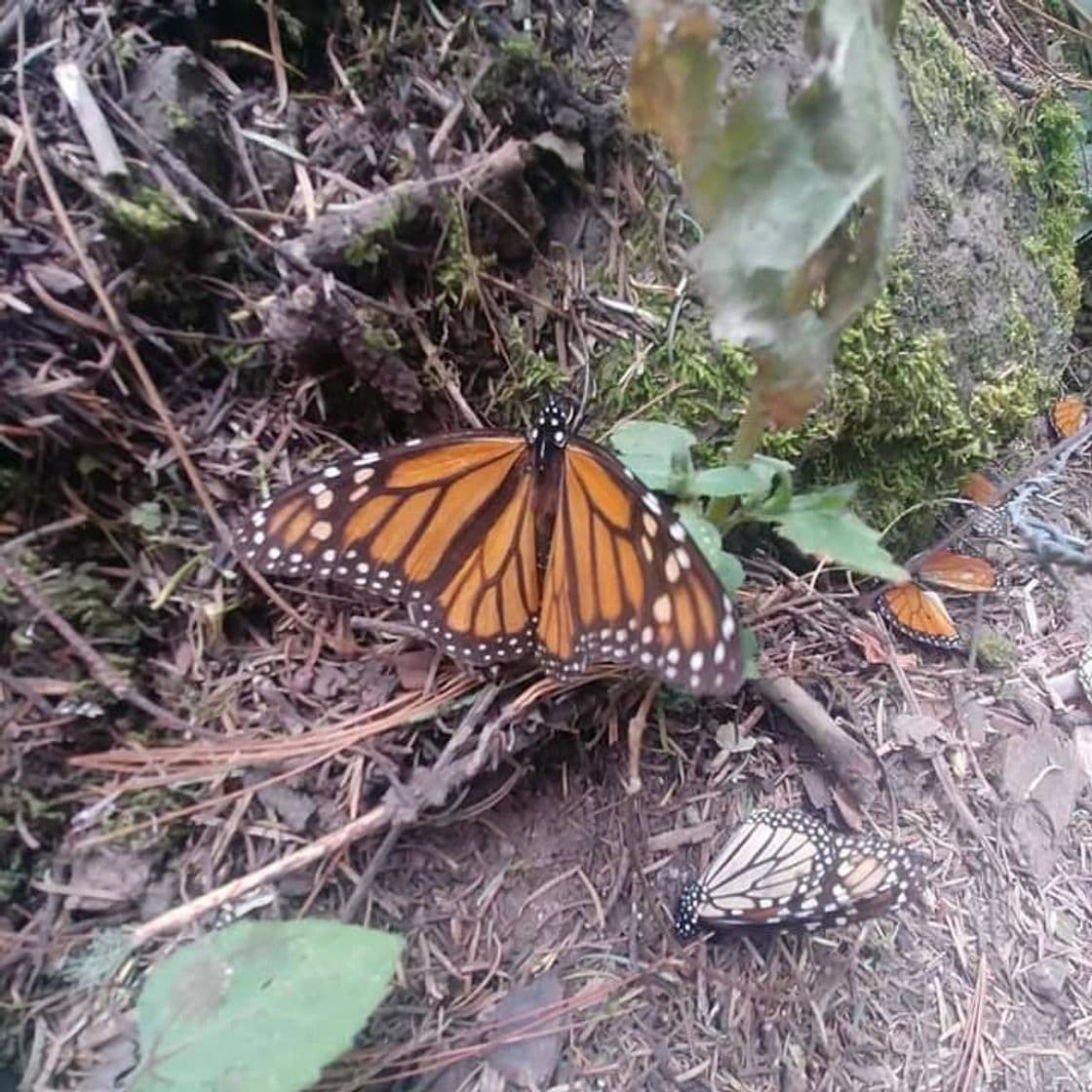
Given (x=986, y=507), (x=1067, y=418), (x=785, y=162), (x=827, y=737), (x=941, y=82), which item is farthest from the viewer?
(x=1067, y=418)

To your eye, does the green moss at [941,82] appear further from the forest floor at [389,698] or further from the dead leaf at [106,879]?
the dead leaf at [106,879]

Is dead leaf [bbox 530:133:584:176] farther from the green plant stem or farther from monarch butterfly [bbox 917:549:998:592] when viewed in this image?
monarch butterfly [bbox 917:549:998:592]

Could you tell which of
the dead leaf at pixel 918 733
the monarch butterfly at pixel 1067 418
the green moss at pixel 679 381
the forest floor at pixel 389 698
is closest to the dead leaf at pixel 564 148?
the forest floor at pixel 389 698

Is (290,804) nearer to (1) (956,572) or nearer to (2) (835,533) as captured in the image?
(2) (835,533)

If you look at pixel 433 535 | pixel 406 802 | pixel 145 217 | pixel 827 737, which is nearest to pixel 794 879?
pixel 827 737

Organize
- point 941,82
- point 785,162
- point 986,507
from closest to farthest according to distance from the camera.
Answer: point 785,162
point 986,507
point 941,82

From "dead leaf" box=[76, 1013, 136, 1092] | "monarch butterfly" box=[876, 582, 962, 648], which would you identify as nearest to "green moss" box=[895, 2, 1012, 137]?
"monarch butterfly" box=[876, 582, 962, 648]

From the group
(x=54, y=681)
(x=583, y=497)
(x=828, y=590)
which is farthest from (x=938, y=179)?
(x=54, y=681)
